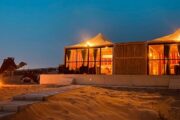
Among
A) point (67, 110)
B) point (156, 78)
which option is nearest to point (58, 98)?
point (67, 110)

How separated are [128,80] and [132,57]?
3.06 m

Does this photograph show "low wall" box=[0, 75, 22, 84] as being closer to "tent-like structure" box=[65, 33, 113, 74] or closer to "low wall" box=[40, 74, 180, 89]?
"tent-like structure" box=[65, 33, 113, 74]

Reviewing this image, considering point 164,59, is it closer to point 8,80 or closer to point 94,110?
point 8,80

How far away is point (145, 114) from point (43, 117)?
302 centimetres

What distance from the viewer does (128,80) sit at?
18.2 metres

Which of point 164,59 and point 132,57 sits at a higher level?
point 132,57

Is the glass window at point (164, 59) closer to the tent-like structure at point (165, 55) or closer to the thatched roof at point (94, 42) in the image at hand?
the tent-like structure at point (165, 55)

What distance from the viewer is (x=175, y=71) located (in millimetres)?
19047

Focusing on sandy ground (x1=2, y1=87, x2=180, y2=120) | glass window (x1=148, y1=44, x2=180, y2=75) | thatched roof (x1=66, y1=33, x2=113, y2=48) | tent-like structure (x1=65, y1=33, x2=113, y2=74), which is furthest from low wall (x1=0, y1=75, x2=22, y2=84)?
sandy ground (x1=2, y1=87, x2=180, y2=120)

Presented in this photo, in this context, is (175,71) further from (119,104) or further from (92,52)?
(119,104)

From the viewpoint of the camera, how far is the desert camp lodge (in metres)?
20.3

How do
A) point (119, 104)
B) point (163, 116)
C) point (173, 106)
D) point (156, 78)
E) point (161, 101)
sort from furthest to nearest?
point (156, 78) < point (161, 101) < point (173, 106) < point (119, 104) < point (163, 116)

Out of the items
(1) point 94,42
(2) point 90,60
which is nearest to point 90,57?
(2) point 90,60

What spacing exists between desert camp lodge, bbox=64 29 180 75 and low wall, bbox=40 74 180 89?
2070 mm
